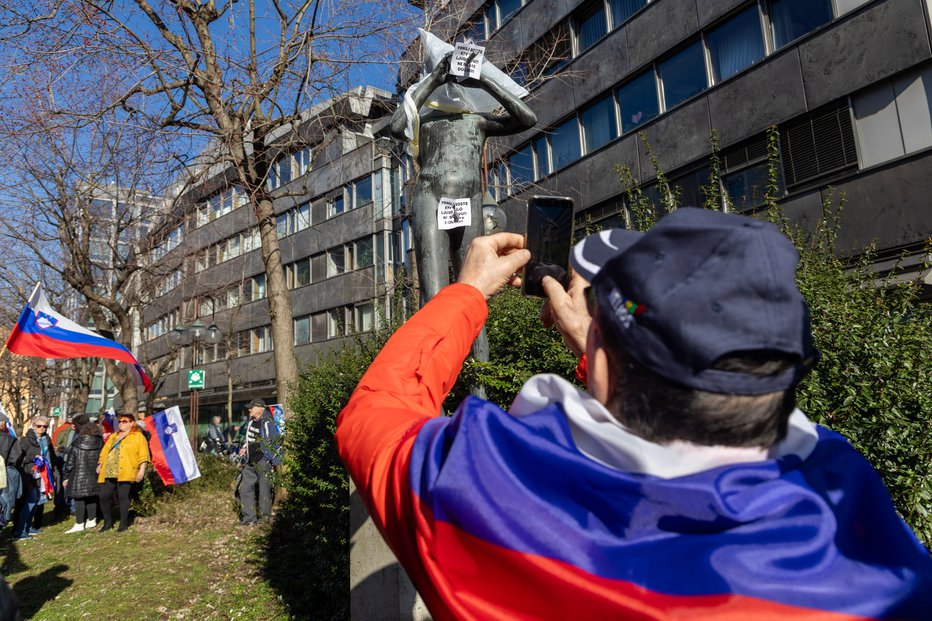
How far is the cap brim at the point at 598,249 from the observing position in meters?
1.17

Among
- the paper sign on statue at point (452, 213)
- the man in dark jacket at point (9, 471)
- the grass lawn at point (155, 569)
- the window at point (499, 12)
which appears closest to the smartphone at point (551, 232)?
the paper sign on statue at point (452, 213)

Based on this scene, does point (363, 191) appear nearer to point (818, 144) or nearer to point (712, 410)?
point (818, 144)

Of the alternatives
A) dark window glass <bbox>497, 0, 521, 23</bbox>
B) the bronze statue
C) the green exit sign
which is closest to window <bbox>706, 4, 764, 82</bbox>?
Result: dark window glass <bbox>497, 0, 521, 23</bbox>

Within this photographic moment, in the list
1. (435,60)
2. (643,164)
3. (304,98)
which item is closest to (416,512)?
(435,60)

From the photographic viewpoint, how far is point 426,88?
3.97 meters

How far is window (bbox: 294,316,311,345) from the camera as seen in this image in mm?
32375

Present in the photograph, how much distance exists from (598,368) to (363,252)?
29.2 meters

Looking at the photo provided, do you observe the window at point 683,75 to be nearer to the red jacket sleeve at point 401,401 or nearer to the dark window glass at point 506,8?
the dark window glass at point 506,8

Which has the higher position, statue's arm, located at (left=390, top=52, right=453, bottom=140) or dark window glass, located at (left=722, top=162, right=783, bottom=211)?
dark window glass, located at (left=722, top=162, right=783, bottom=211)

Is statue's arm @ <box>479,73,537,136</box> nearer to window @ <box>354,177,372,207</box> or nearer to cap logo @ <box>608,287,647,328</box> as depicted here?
cap logo @ <box>608,287,647,328</box>

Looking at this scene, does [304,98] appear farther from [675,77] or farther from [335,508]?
[675,77]

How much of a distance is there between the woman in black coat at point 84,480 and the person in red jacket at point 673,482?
11527mm

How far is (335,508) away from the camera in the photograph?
5410 mm

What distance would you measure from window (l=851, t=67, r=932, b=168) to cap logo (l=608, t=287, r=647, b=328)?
1361 centimetres
